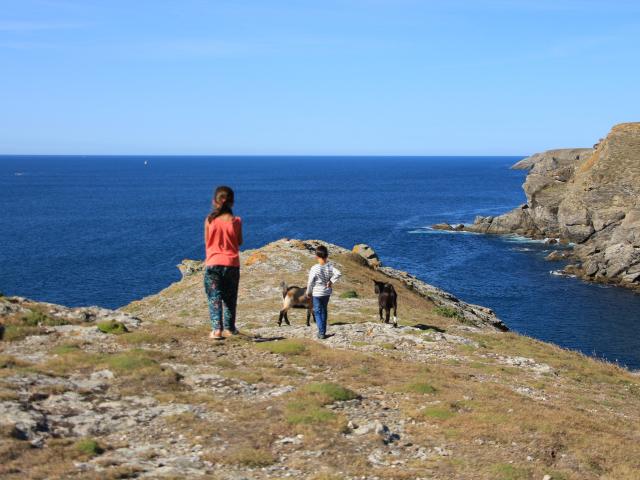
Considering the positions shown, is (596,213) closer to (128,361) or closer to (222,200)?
(222,200)

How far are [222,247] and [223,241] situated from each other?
0.62ft

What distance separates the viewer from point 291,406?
44.9 ft

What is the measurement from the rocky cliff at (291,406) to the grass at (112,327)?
0.21ft

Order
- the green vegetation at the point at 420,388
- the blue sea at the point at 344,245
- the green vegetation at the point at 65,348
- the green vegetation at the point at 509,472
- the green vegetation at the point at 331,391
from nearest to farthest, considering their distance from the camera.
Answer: the green vegetation at the point at 509,472 → the green vegetation at the point at 331,391 → the green vegetation at the point at 420,388 → the green vegetation at the point at 65,348 → the blue sea at the point at 344,245

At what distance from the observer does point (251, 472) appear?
1088 cm

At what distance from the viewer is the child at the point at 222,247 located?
17.0 metres

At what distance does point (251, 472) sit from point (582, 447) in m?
6.88

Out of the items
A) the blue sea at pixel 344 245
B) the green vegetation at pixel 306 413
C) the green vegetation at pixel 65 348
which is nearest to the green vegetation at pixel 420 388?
the green vegetation at pixel 306 413

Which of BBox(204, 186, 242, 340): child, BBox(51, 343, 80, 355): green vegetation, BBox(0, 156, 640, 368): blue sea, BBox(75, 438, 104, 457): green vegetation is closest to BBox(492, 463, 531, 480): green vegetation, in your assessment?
BBox(75, 438, 104, 457): green vegetation

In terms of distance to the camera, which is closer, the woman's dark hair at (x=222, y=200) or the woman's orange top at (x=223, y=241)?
the woman's dark hair at (x=222, y=200)

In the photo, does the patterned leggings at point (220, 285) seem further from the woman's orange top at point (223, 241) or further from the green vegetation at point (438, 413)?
the green vegetation at point (438, 413)

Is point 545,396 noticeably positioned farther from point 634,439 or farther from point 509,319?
point 509,319

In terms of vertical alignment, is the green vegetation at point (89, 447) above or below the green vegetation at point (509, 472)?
above

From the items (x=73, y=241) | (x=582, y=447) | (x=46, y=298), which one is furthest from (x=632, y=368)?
(x=73, y=241)
